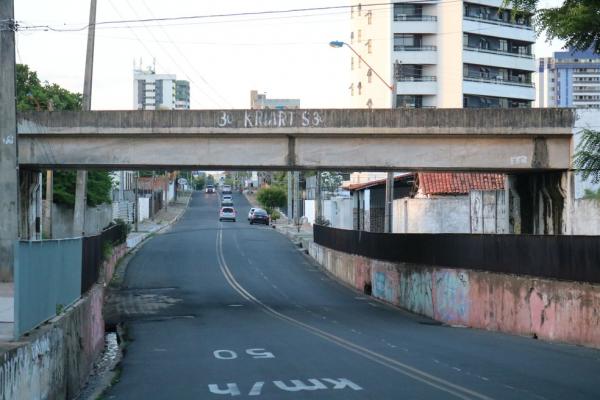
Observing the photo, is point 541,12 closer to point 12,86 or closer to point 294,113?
point 12,86

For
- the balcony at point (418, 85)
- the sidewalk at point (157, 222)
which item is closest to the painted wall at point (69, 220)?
the sidewalk at point (157, 222)

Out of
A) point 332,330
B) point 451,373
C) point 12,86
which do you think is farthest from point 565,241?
point 12,86

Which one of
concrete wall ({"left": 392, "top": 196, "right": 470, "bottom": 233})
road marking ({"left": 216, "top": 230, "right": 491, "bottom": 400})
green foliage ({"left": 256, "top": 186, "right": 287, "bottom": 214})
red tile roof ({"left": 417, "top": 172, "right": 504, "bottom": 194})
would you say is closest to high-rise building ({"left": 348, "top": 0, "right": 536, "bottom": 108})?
red tile roof ({"left": 417, "top": 172, "right": 504, "bottom": 194})

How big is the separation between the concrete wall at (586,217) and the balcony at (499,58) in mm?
56852

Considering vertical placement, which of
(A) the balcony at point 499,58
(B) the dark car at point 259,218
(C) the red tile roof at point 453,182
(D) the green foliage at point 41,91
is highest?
(A) the balcony at point 499,58

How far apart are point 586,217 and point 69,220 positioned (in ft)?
131

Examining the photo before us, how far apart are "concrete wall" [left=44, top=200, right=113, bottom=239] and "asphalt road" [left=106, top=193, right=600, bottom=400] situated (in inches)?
355

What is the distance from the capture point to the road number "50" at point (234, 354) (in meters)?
17.7

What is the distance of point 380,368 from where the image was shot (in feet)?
50.5

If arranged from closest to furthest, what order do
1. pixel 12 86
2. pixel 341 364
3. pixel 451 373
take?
pixel 451 373, pixel 341 364, pixel 12 86

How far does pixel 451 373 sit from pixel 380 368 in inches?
51.6

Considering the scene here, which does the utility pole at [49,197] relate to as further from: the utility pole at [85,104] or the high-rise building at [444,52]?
the high-rise building at [444,52]

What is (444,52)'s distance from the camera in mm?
83438

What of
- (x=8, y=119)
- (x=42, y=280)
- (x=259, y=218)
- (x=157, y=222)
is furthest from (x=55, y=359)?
(x=157, y=222)
